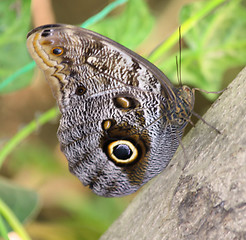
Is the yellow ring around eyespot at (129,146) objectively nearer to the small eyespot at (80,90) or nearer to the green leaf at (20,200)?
the small eyespot at (80,90)

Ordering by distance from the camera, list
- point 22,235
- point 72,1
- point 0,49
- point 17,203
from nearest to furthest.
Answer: point 22,235
point 17,203
point 0,49
point 72,1

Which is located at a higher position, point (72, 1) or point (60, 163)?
point (72, 1)

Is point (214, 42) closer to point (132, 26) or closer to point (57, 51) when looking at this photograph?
point (132, 26)

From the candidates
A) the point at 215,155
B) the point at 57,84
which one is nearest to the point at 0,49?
the point at 57,84

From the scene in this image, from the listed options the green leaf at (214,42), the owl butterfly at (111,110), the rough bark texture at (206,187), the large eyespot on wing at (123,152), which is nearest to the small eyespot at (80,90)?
the owl butterfly at (111,110)

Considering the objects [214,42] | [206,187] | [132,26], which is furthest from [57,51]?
[214,42]

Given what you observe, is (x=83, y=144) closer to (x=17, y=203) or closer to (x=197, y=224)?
(x=197, y=224)
